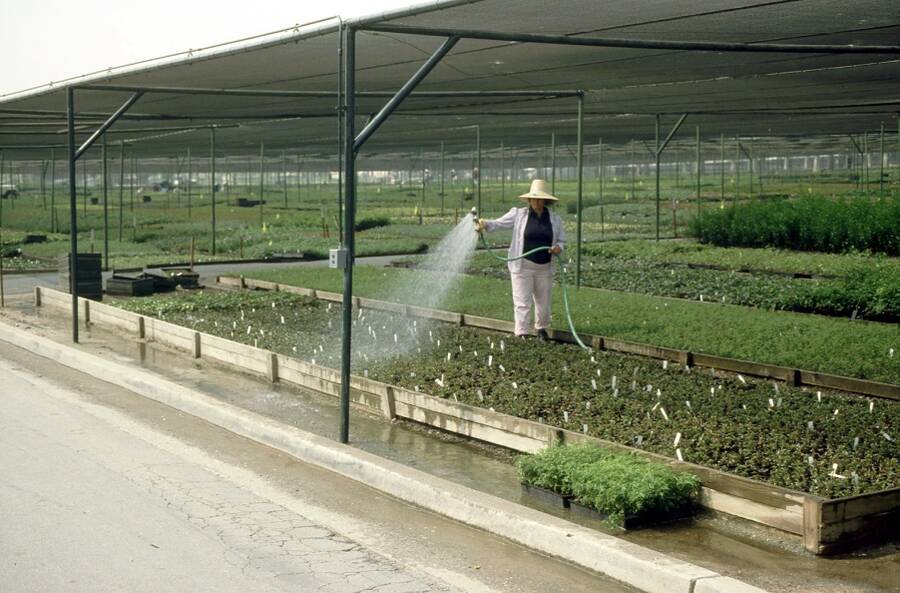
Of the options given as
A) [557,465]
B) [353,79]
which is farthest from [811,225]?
[557,465]

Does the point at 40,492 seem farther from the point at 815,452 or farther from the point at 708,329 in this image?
the point at 708,329

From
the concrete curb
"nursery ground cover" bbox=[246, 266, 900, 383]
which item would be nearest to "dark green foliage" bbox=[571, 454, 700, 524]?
the concrete curb

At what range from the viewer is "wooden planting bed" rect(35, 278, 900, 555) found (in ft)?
20.3

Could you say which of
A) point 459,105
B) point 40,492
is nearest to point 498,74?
point 459,105

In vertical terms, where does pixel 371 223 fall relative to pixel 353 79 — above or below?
below

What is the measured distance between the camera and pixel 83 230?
35438mm

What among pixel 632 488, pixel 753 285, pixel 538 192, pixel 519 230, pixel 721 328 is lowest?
pixel 632 488

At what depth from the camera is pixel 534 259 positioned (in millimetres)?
12742

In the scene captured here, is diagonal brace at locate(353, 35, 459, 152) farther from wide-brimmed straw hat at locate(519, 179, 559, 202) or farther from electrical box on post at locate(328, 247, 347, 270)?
wide-brimmed straw hat at locate(519, 179, 559, 202)

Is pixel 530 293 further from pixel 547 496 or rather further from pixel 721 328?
pixel 547 496

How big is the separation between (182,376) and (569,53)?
17.7 ft

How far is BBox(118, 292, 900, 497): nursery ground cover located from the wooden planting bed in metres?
0.34

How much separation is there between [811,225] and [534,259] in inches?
476

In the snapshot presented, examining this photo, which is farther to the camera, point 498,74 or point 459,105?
point 459,105
